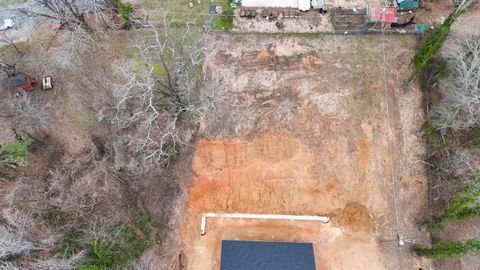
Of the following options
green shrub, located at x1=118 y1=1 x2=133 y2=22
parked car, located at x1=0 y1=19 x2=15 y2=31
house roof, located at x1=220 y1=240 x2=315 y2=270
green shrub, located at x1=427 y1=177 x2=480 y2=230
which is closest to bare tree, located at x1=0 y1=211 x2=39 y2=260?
house roof, located at x1=220 y1=240 x2=315 y2=270

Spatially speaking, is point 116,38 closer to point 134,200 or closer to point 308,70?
point 134,200

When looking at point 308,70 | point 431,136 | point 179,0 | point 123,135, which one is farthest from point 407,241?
point 179,0

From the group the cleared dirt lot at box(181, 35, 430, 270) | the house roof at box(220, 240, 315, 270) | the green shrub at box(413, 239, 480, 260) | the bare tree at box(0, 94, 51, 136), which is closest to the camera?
the green shrub at box(413, 239, 480, 260)

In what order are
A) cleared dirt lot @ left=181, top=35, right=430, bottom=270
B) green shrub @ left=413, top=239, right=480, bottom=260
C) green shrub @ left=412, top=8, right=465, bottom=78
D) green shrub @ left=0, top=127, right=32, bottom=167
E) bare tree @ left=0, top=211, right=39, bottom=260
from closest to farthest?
1. green shrub @ left=413, top=239, right=480, bottom=260
2. bare tree @ left=0, top=211, right=39, bottom=260
3. green shrub @ left=412, top=8, right=465, bottom=78
4. cleared dirt lot @ left=181, top=35, right=430, bottom=270
5. green shrub @ left=0, top=127, right=32, bottom=167

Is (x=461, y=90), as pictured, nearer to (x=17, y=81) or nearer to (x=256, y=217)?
(x=256, y=217)

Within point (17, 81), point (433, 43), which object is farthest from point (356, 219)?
point (17, 81)

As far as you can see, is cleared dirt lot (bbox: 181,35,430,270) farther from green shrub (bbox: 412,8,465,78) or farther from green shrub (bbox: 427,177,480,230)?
green shrub (bbox: 412,8,465,78)
